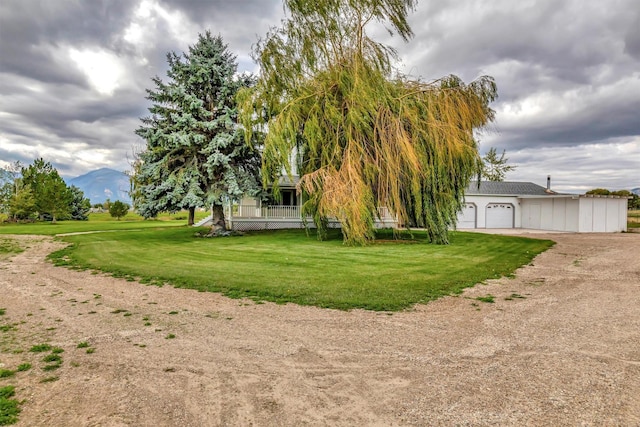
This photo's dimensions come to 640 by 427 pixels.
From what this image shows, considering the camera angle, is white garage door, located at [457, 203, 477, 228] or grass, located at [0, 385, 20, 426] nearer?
grass, located at [0, 385, 20, 426]

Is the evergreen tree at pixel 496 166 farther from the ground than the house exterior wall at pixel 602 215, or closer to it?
farther from the ground

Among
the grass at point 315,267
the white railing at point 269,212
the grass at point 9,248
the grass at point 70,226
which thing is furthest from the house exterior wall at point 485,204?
the grass at point 9,248

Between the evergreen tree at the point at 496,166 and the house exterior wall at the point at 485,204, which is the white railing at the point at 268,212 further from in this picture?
the evergreen tree at the point at 496,166

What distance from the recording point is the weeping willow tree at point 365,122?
513 inches

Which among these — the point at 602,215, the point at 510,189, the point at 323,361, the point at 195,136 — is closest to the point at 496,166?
the point at 510,189

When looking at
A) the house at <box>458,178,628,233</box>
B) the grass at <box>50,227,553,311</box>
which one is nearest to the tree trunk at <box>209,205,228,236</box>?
the grass at <box>50,227,553,311</box>

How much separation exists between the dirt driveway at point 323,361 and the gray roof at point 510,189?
22.2m

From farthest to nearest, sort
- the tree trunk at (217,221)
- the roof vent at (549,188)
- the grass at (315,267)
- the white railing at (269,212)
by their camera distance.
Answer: the roof vent at (549,188), the white railing at (269,212), the tree trunk at (217,221), the grass at (315,267)

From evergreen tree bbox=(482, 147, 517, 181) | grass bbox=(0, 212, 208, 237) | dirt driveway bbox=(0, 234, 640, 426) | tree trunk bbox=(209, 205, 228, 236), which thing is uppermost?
evergreen tree bbox=(482, 147, 517, 181)

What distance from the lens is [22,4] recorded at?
11609 millimetres

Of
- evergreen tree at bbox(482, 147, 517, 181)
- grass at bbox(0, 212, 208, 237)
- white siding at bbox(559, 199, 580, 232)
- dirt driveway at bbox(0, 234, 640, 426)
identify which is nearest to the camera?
dirt driveway at bbox(0, 234, 640, 426)

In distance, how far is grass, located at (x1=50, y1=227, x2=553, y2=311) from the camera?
21.0 feet

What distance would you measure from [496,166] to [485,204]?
22.3 metres

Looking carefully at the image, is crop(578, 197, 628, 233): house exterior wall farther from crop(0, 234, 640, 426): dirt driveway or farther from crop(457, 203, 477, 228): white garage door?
crop(0, 234, 640, 426): dirt driveway
